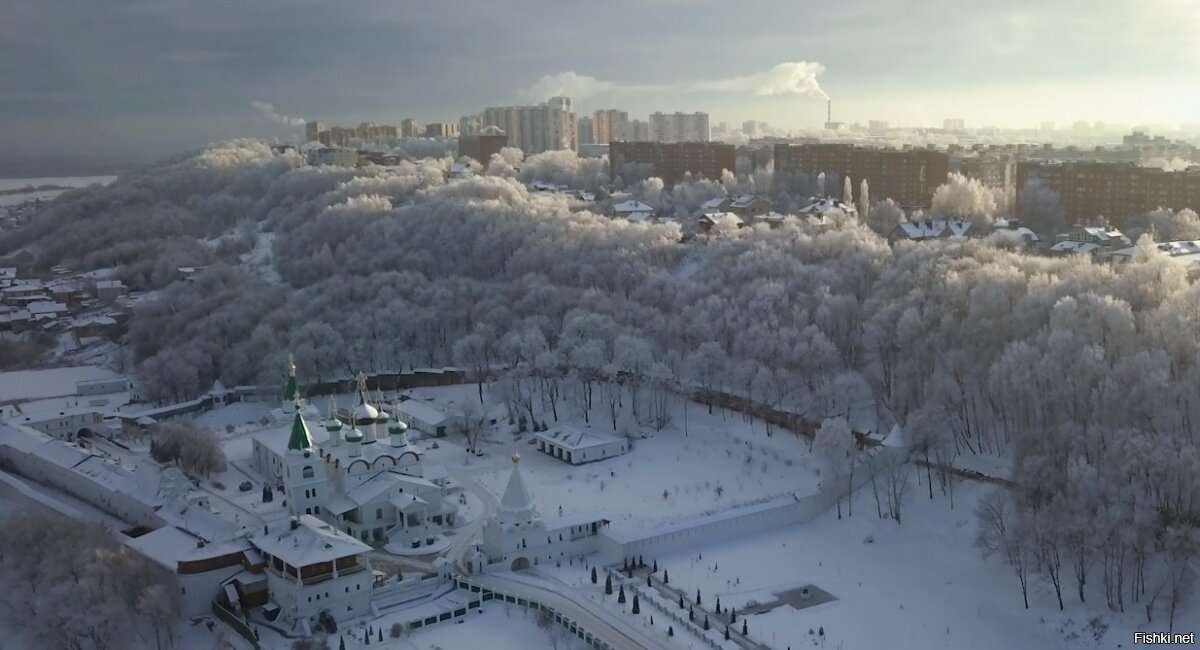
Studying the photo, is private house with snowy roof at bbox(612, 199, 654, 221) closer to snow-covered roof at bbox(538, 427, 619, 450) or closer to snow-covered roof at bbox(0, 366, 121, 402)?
snow-covered roof at bbox(538, 427, 619, 450)

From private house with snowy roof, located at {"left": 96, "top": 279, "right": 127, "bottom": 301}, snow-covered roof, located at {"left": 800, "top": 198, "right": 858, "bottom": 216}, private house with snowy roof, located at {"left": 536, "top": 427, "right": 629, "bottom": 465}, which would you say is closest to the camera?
private house with snowy roof, located at {"left": 536, "top": 427, "right": 629, "bottom": 465}

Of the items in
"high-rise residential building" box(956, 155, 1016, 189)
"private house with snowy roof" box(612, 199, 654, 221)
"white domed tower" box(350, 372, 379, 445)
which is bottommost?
"white domed tower" box(350, 372, 379, 445)

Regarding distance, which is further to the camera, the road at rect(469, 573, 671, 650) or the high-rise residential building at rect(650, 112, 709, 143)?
the high-rise residential building at rect(650, 112, 709, 143)

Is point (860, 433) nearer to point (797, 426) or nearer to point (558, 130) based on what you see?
point (797, 426)

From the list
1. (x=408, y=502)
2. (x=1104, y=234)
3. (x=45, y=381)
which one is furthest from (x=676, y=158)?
(x=408, y=502)

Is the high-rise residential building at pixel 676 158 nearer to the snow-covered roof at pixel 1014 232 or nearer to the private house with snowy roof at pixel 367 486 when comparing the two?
the snow-covered roof at pixel 1014 232

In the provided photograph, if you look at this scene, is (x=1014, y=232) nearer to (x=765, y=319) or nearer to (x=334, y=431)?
(x=765, y=319)

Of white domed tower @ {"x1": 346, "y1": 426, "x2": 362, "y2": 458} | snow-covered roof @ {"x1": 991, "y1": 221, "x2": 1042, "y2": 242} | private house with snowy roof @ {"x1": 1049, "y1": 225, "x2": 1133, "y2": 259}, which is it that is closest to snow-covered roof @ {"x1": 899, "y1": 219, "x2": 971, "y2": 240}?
snow-covered roof @ {"x1": 991, "y1": 221, "x2": 1042, "y2": 242}
